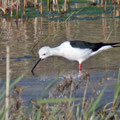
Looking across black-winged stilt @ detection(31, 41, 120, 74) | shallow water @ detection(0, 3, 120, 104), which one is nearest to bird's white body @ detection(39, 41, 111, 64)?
black-winged stilt @ detection(31, 41, 120, 74)

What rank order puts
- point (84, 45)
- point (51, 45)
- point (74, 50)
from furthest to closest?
point (51, 45), point (84, 45), point (74, 50)

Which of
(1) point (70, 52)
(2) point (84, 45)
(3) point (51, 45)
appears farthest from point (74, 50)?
(3) point (51, 45)

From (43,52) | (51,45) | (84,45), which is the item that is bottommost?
(51,45)

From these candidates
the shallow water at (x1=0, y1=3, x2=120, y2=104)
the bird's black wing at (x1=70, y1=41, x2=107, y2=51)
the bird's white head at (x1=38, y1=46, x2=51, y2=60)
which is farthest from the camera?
the bird's white head at (x1=38, y1=46, x2=51, y2=60)

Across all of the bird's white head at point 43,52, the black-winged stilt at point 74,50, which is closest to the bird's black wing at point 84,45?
the black-winged stilt at point 74,50

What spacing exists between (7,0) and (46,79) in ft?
23.6

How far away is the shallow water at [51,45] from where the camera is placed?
20.8 feet

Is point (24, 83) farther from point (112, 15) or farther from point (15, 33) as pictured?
point (112, 15)

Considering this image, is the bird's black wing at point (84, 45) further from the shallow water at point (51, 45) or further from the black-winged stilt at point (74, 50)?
the shallow water at point (51, 45)

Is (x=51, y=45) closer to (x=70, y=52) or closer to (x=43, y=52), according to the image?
(x=43, y=52)

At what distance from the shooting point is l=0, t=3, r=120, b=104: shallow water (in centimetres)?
633

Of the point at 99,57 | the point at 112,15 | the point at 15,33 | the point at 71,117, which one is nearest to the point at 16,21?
the point at 15,33

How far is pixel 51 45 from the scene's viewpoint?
9047 mm

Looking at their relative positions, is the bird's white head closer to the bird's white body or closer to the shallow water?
the bird's white body
